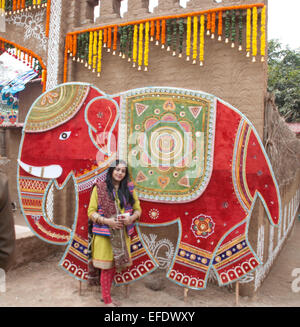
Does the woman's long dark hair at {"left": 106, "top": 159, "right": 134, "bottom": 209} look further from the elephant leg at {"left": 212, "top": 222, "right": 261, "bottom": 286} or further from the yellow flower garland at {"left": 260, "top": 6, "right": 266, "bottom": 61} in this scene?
the yellow flower garland at {"left": 260, "top": 6, "right": 266, "bottom": 61}

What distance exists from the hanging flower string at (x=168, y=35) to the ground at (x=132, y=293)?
270cm

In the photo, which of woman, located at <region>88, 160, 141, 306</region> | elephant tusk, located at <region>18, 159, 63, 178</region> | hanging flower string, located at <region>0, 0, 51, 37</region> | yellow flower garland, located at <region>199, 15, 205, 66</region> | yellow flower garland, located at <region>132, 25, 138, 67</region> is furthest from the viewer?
hanging flower string, located at <region>0, 0, 51, 37</region>

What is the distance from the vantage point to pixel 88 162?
10.0 ft

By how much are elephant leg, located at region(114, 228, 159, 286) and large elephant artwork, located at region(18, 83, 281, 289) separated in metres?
0.01

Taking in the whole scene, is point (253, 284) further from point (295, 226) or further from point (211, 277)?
point (295, 226)

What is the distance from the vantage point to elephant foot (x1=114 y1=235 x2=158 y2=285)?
9.86 feet

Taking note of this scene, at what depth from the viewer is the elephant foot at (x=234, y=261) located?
2727 millimetres

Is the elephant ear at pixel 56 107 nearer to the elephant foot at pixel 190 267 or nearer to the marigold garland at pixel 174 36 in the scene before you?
the marigold garland at pixel 174 36

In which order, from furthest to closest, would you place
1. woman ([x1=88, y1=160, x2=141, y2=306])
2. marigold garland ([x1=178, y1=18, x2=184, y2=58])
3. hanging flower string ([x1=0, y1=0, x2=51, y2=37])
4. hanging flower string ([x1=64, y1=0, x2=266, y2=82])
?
hanging flower string ([x1=0, y1=0, x2=51, y2=37]) → marigold garland ([x1=178, y1=18, x2=184, y2=58]) → hanging flower string ([x1=64, y1=0, x2=266, y2=82]) → woman ([x1=88, y1=160, x2=141, y2=306])

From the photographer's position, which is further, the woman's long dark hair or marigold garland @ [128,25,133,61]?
marigold garland @ [128,25,133,61]

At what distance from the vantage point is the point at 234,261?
9.08 feet

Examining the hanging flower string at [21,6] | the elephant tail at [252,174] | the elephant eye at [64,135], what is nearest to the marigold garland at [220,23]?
the elephant tail at [252,174]

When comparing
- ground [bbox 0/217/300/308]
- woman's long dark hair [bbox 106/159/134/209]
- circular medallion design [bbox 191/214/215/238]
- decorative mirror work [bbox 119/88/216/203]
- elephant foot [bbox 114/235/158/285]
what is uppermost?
decorative mirror work [bbox 119/88/216/203]

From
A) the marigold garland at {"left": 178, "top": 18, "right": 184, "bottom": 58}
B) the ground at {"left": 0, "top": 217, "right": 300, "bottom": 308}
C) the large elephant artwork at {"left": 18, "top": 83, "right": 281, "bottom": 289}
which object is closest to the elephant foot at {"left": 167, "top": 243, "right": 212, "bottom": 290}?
the large elephant artwork at {"left": 18, "top": 83, "right": 281, "bottom": 289}
